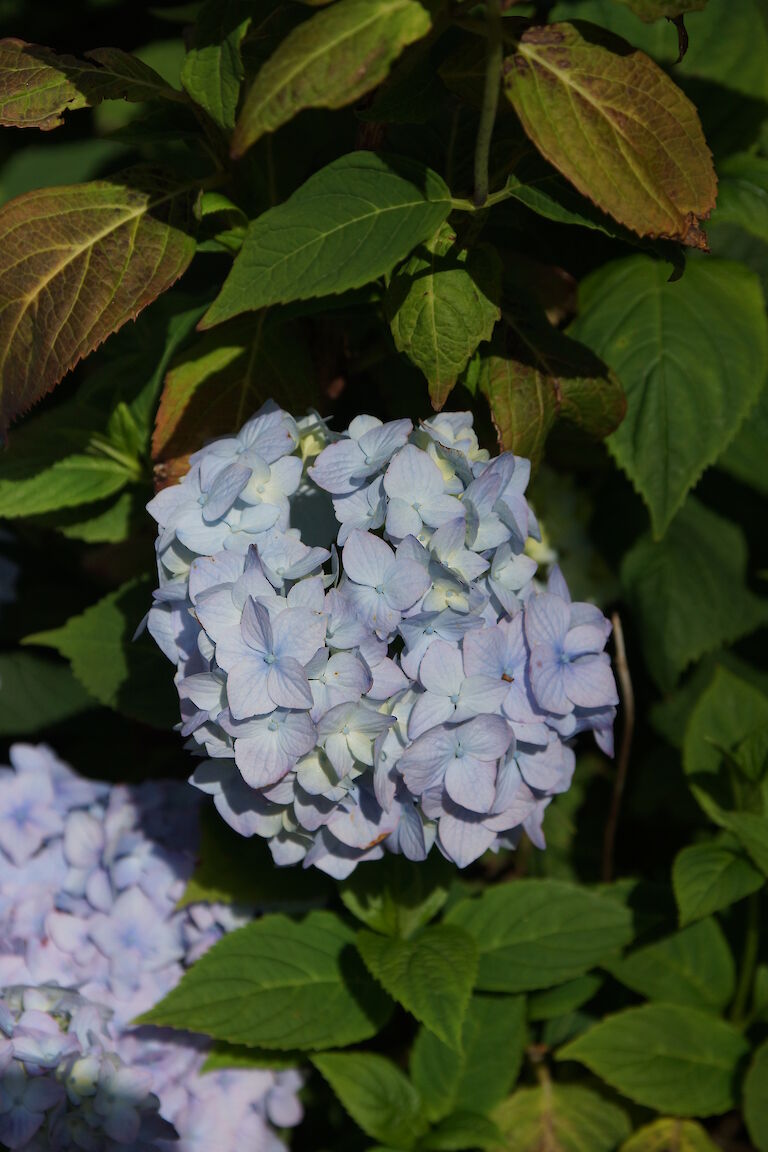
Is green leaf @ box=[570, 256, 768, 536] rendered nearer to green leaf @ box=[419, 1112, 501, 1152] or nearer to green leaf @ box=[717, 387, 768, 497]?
green leaf @ box=[717, 387, 768, 497]

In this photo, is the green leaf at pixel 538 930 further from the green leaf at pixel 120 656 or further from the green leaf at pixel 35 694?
the green leaf at pixel 35 694

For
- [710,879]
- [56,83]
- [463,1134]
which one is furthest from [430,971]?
[56,83]

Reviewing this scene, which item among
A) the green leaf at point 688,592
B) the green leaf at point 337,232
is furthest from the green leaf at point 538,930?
the green leaf at point 337,232

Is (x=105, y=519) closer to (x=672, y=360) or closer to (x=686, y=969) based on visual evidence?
(x=672, y=360)

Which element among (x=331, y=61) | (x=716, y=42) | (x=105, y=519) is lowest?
(x=105, y=519)

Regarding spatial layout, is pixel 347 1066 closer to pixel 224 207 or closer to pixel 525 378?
pixel 525 378

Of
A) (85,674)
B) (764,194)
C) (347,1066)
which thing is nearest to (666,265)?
(764,194)
